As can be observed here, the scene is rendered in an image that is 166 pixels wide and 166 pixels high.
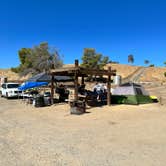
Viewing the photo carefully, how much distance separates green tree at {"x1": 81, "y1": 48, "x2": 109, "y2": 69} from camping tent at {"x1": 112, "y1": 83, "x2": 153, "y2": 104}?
121 ft

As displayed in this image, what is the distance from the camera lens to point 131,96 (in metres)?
14.9

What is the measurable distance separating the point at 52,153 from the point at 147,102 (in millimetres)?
11189

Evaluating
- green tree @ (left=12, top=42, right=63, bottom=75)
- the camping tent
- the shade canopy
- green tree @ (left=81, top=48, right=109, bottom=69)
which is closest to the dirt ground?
the camping tent

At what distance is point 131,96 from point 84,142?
9.21m

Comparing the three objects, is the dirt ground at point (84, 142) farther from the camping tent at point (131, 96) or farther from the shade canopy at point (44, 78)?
the shade canopy at point (44, 78)

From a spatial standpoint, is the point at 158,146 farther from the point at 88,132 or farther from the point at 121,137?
the point at 88,132

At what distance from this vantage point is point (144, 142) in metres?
6.24

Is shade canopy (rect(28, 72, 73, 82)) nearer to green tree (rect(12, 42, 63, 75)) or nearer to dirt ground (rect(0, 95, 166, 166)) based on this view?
dirt ground (rect(0, 95, 166, 166))

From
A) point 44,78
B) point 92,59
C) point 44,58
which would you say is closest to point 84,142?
point 44,78

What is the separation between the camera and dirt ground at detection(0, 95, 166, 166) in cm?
492

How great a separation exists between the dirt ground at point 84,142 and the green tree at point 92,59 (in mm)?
43416

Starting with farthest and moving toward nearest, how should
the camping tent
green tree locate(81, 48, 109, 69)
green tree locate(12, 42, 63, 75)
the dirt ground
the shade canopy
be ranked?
green tree locate(81, 48, 109, 69)
green tree locate(12, 42, 63, 75)
the shade canopy
the camping tent
the dirt ground

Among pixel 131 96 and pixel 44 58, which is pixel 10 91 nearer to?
pixel 131 96

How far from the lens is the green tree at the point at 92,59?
52.6 metres
